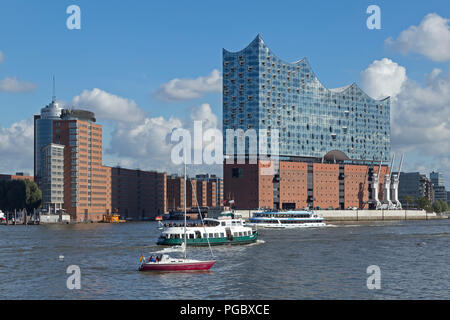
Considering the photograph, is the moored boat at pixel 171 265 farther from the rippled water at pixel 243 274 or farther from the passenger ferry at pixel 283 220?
the passenger ferry at pixel 283 220

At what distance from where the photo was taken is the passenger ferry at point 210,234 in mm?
96188

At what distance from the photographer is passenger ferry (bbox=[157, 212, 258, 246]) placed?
316ft

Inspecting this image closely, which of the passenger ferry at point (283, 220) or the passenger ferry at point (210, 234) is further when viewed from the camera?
the passenger ferry at point (283, 220)

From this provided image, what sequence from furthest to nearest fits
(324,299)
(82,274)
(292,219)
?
(292,219) → (82,274) → (324,299)

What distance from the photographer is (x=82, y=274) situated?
64.4 metres

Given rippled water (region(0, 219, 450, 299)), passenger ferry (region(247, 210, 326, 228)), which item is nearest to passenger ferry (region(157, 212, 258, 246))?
rippled water (region(0, 219, 450, 299))

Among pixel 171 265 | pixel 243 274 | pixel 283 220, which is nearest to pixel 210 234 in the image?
pixel 243 274

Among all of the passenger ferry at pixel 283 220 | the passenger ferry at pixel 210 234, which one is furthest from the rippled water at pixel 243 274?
the passenger ferry at pixel 283 220

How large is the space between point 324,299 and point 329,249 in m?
46.3

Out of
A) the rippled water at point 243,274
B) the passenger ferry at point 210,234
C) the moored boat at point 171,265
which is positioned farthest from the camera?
the passenger ferry at point 210,234

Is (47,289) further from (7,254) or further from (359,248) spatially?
(359,248)

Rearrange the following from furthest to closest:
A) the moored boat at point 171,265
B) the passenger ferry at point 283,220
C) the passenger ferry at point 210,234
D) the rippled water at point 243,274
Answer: the passenger ferry at point 283,220 → the passenger ferry at point 210,234 → the moored boat at point 171,265 → the rippled water at point 243,274
